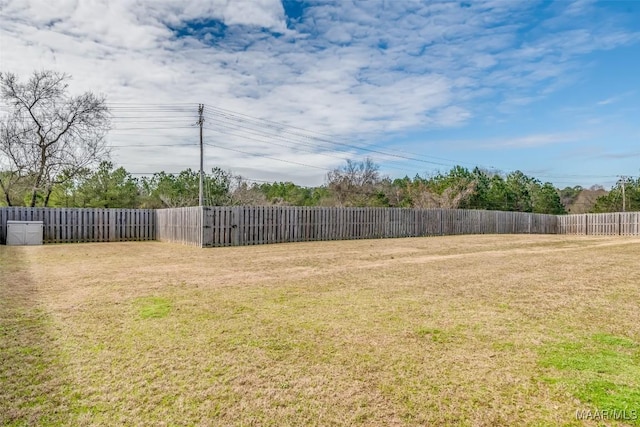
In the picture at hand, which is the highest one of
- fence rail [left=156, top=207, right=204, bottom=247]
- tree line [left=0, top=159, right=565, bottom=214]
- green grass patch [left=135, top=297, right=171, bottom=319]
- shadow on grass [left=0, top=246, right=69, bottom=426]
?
tree line [left=0, top=159, right=565, bottom=214]

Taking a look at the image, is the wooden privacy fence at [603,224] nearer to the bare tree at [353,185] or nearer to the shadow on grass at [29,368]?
the bare tree at [353,185]

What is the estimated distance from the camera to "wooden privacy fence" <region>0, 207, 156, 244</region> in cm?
1514

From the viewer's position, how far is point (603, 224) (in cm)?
2786

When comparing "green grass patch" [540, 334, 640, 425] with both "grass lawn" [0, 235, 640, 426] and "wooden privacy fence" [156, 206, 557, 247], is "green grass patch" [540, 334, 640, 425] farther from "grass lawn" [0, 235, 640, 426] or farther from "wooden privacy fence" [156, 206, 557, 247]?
"wooden privacy fence" [156, 206, 557, 247]

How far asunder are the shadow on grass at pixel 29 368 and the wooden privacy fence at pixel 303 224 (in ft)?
31.5

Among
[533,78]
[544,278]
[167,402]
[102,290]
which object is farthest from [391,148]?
[167,402]

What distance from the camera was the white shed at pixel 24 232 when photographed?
13.8 metres

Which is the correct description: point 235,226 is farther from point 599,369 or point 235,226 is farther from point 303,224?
point 599,369

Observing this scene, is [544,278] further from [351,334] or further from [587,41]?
[587,41]

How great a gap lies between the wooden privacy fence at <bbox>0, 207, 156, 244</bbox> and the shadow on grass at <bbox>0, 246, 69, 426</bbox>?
13393mm

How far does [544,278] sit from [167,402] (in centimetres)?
642

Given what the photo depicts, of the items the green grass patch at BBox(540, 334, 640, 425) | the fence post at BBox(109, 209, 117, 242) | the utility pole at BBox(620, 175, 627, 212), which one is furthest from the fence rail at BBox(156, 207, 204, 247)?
the utility pole at BBox(620, 175, 627, 212)

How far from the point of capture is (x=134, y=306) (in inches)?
168

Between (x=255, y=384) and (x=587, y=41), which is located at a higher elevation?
(x=587, y=41)
